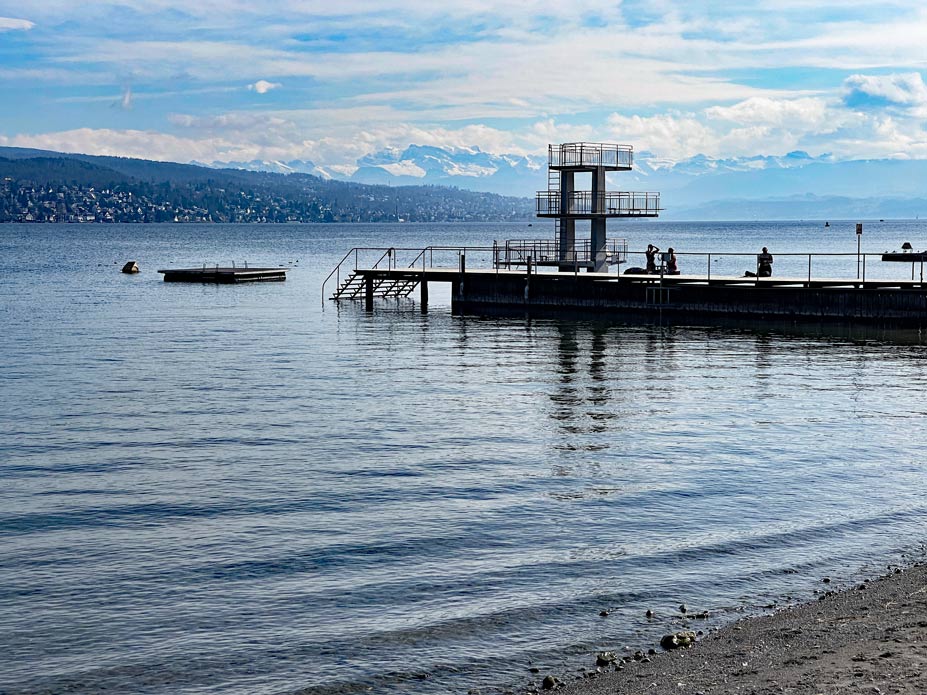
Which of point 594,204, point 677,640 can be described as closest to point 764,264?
point 594,204

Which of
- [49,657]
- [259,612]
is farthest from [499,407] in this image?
[49,657]

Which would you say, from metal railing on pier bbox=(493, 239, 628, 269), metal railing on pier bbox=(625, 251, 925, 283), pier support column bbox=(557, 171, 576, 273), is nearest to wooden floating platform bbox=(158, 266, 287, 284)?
metal railing on pier bbox=(493, 239, 628, 269)

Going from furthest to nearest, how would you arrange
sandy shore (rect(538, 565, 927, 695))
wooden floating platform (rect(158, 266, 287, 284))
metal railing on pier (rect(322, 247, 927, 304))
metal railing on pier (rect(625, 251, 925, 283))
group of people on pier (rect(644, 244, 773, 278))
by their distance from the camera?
metal railing on pier (rect(625, 251, 925, 283)), wooden floating platform (rect(158, 266, 287, 284)), metal railing on pier (rect(322, 247, 927, 304)), group of people on pier (rect(644, 244, 773, 278)), sandy shore (rect(538, 565, 927, 695))

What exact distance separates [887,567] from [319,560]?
6.44 m

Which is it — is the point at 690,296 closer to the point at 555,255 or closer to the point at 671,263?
the point at 671,263

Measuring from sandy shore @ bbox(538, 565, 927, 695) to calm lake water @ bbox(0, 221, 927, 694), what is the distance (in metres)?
0.61

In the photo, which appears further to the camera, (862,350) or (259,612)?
(862,350)

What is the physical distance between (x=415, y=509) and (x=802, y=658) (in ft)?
23.2

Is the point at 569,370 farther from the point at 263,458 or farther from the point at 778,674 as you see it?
the point at 778,674

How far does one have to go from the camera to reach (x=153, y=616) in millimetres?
11594

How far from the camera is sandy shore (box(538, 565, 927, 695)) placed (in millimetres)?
8930

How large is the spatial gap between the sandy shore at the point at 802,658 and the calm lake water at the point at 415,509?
0.61 metres

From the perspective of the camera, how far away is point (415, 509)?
619 inches

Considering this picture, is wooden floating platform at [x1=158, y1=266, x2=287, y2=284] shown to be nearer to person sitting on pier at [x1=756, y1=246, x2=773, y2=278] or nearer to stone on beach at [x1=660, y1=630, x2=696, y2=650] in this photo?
person sitting on pier at [x1=756, y1=246, x2=773, y2=278]
